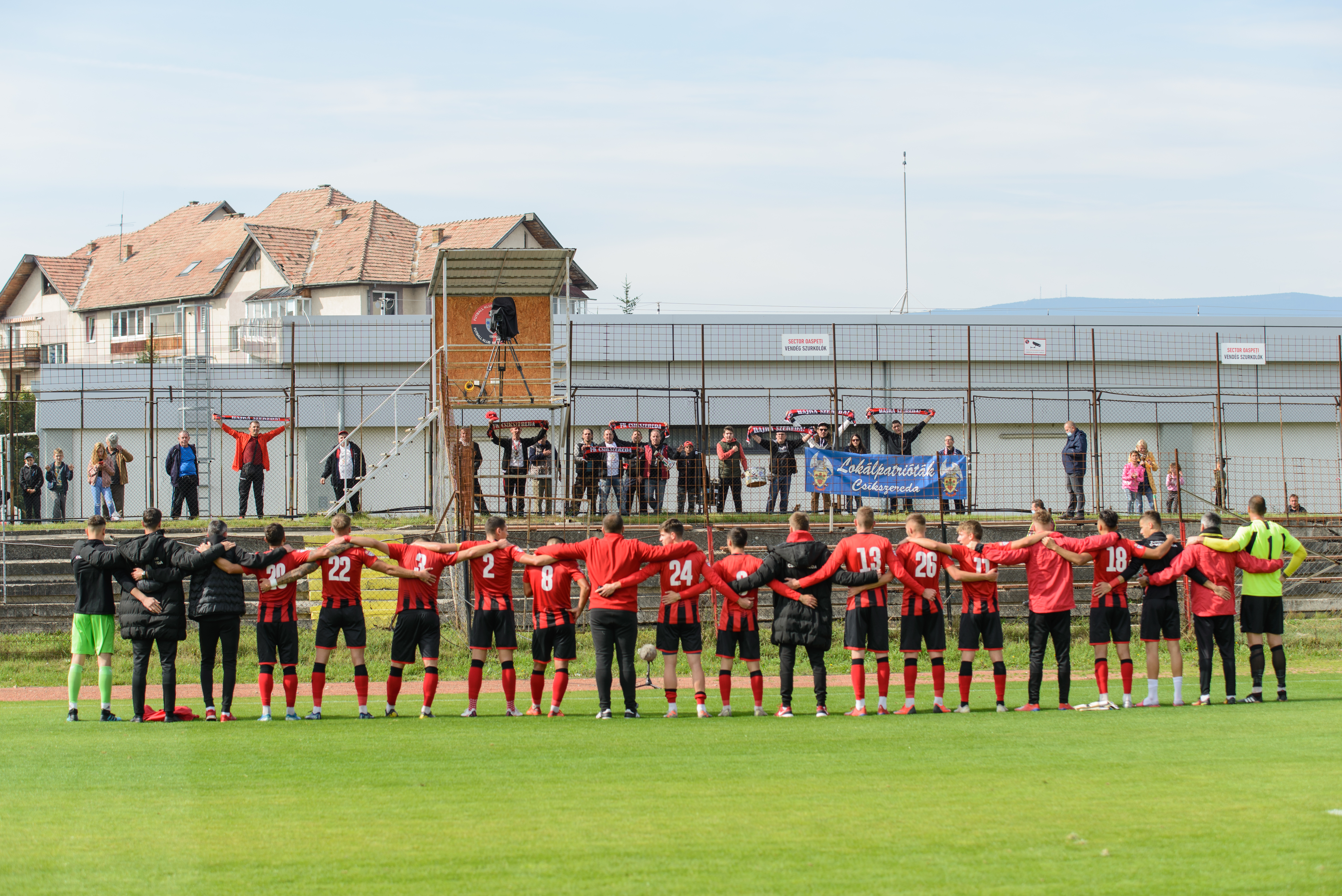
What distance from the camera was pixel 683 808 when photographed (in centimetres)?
715

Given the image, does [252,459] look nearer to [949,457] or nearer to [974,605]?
[949,457]

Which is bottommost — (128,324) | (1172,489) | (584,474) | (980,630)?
(980,630)

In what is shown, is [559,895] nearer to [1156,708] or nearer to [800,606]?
[800,606]

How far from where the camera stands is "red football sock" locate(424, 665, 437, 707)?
1170cm

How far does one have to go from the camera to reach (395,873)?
19.0 feet

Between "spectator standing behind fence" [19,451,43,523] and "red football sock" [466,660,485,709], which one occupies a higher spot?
"spectator standing behind fence" [19,451,43,523]

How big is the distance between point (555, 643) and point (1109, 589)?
5.59 meters

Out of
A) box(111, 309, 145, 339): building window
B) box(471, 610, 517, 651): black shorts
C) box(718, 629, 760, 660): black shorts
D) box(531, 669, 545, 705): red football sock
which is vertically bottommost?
box(531, 669, 545, 705): red football sock

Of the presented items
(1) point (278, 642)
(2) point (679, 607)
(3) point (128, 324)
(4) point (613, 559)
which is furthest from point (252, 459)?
(3) point (128, 324)

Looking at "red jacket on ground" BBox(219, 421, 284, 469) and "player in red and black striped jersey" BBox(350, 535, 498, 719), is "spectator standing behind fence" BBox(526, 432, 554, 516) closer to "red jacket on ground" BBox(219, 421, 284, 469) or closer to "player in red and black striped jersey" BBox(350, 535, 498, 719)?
"red jacket on ground" BBox(219, 421, 284, 469)

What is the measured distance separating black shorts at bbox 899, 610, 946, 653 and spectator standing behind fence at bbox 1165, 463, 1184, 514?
9316mm

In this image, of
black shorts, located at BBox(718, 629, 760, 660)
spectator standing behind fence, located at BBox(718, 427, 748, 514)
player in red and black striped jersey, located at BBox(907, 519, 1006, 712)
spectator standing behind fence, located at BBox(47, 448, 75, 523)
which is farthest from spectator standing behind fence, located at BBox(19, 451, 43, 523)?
player in red and black striped jersey, located at BBox(907, 519, 1006, 712)

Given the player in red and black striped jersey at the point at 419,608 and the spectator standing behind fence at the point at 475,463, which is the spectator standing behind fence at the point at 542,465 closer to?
the spectator standing behind fence at the point at 475,463

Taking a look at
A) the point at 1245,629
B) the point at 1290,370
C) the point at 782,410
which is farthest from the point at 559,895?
the point at 1290,370
